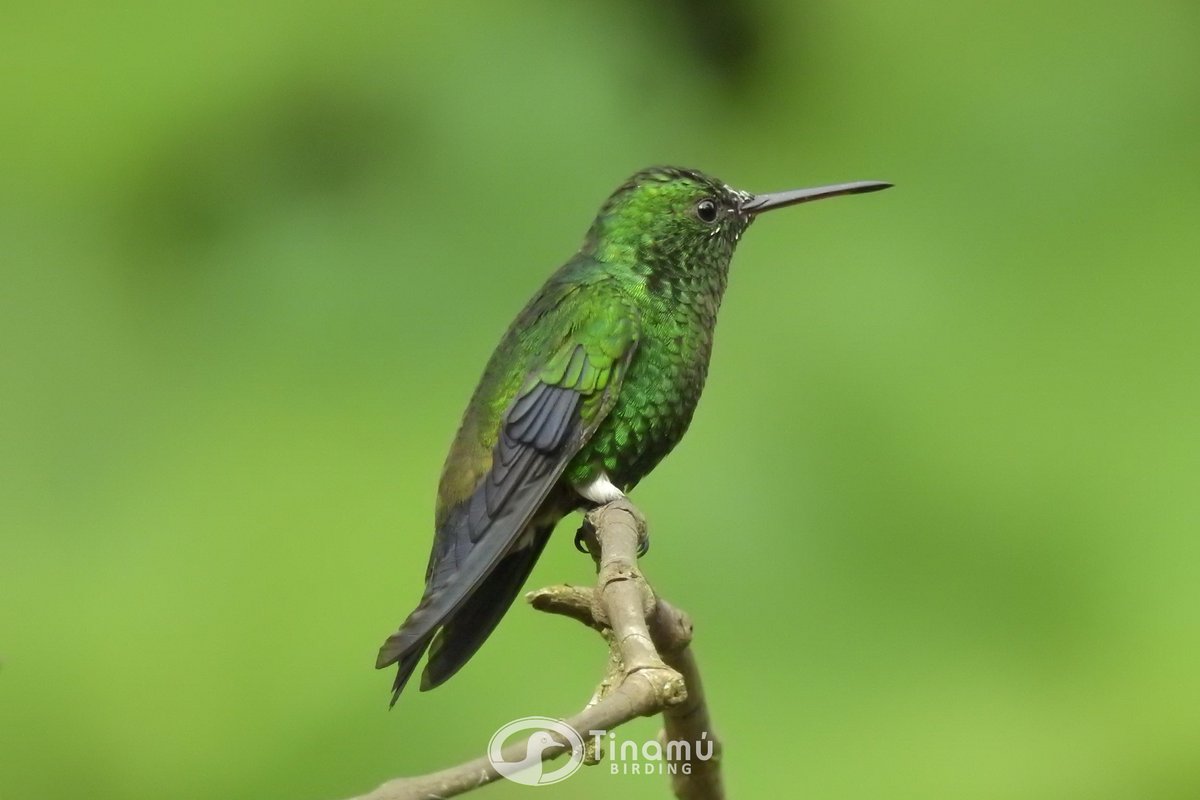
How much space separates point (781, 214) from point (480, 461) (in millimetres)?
1174

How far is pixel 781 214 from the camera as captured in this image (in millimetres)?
2549

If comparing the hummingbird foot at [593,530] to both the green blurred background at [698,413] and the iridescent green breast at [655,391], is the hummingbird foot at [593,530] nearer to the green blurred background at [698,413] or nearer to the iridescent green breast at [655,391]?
the iridescent green breast at [655,391]

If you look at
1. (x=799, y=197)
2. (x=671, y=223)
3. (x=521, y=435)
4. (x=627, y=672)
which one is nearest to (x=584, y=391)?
(x=521, y=435)

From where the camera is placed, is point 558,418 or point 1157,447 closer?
point 558,418

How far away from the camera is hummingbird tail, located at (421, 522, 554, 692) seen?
5.07ft

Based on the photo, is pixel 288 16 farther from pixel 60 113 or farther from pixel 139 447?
pixel 139 447

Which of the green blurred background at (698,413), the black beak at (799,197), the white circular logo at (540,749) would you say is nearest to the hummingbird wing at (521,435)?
the black beak at (799,197)

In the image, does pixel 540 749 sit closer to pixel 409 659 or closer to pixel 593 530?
pixel 409 659

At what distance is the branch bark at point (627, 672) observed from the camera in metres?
0.81

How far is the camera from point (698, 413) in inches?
96.7

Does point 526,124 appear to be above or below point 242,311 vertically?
above

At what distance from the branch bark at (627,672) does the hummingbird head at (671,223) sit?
32 cm

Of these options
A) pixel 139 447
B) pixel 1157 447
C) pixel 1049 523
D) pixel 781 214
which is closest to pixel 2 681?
pixel 139 447

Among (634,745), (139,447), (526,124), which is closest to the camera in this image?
(634,745)
